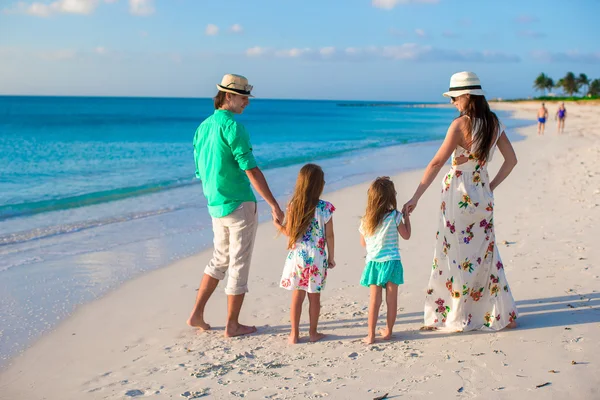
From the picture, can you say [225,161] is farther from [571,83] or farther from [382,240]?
[571,83]

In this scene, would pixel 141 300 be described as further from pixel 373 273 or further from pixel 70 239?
pixel 70 239

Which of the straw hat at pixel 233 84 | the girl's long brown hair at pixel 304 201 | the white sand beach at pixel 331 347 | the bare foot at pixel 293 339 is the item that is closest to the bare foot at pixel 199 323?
the white sand beach at pixel 331 347

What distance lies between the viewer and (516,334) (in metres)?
3.96

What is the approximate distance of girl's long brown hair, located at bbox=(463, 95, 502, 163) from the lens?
3.75 metres

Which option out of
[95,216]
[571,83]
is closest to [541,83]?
[571,83]

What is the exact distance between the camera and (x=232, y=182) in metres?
3.99

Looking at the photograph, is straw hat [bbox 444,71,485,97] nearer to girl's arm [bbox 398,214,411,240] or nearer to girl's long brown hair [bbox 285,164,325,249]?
girl's arm [bbox 398,214,411,240]

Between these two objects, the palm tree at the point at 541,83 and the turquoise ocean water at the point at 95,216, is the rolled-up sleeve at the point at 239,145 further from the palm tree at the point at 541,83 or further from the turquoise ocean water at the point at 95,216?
the palm tree at the point at 541,83

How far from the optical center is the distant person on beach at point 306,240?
384 cm

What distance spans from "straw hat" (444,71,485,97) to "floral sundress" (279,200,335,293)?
1.17 m

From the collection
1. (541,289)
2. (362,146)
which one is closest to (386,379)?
(541,289)

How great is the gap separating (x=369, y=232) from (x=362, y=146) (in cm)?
2150

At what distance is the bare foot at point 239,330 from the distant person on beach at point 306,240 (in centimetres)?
42

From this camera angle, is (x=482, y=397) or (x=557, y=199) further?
(x=557, y=199)
